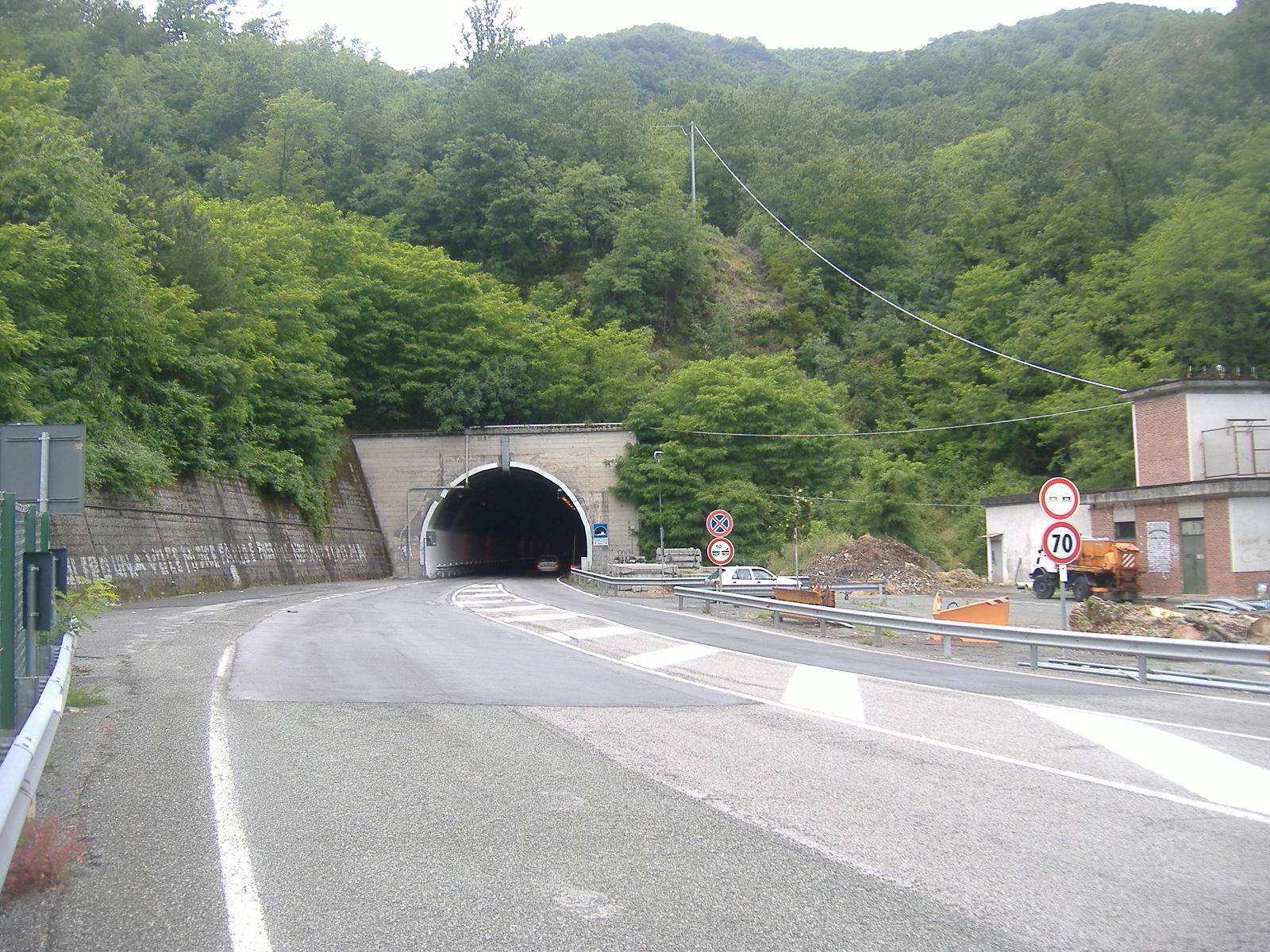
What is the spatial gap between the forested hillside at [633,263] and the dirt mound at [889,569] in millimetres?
5442

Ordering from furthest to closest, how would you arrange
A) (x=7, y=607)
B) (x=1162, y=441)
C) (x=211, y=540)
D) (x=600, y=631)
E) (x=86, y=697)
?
(x=211, y=540) < (x=1162, y=441) < (x=600, y=631) < (x=86, y=697) < (x=7, y=607)

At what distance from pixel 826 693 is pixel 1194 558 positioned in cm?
2011

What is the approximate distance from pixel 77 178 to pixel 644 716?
90.7ft

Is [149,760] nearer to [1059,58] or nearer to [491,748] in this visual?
[491,748]

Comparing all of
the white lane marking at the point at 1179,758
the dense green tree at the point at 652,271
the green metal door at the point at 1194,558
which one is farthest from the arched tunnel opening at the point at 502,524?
the white lane marking at the point at 1179,758

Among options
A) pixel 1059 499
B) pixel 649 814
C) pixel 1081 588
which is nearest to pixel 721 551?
pixel 1059 499

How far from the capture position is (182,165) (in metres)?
70.7

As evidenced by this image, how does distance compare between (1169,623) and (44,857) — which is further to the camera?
(1169,623)

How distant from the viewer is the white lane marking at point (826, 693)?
9828 mm

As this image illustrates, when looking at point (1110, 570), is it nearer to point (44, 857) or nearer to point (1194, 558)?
point (1194, 558)

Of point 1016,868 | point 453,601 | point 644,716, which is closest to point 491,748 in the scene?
point 644,716

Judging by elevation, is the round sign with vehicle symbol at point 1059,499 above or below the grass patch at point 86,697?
above

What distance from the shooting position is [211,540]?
3594 centimetres

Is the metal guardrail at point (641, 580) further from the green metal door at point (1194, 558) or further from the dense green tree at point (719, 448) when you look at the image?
the green metal door at point (1194, 558)
